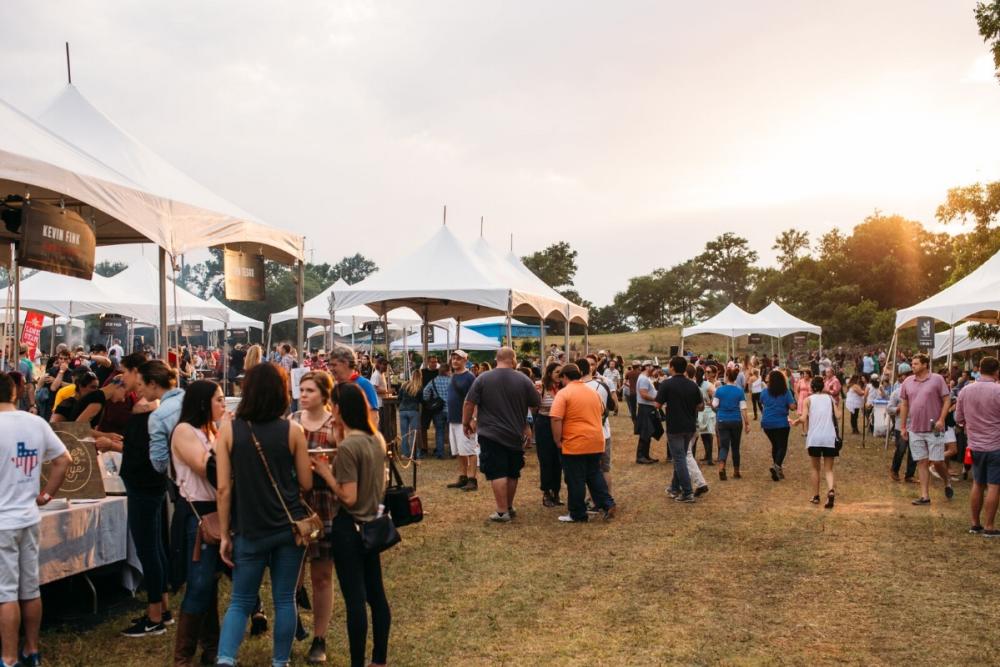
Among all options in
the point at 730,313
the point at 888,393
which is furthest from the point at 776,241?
the point at 888,393

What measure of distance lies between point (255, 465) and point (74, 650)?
2064 millimetres

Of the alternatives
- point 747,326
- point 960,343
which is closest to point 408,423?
point 960,343

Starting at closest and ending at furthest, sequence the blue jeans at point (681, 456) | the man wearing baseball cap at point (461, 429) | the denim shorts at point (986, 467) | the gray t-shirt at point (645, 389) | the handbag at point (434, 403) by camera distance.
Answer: the denim shorts at point (986, 467), the blue jeans at point (681, 456), the man wearing baseball cap at point (461, 429), the handbag at point (434, 403), the gray t-shirt at point (645, 389)

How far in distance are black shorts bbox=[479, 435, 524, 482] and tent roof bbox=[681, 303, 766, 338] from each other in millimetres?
21783

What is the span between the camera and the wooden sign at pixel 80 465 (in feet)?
15.7

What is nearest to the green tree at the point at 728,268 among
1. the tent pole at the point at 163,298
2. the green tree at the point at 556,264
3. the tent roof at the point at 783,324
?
the green tree at the point at 556,264

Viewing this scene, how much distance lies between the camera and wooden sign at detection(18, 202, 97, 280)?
16.8 feet

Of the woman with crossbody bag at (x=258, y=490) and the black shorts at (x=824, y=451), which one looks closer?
the woman with crossbody bag at (x=258, y=490)

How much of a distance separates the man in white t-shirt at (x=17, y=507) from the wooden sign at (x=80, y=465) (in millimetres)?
820

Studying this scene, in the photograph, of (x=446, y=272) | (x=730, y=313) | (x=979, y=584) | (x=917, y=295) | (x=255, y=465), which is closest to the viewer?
(x=255, y=465)

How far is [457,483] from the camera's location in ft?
33.3

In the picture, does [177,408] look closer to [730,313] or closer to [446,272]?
[446,272]

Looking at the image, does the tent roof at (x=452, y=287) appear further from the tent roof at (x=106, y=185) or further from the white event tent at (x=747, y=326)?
the white event tent at (x=747, y=326)

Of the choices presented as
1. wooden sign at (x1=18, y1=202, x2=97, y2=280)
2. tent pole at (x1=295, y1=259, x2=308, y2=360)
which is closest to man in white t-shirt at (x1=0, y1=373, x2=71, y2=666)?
wooden sign at (x1=18, y1=202, x2=97, y2=280)
